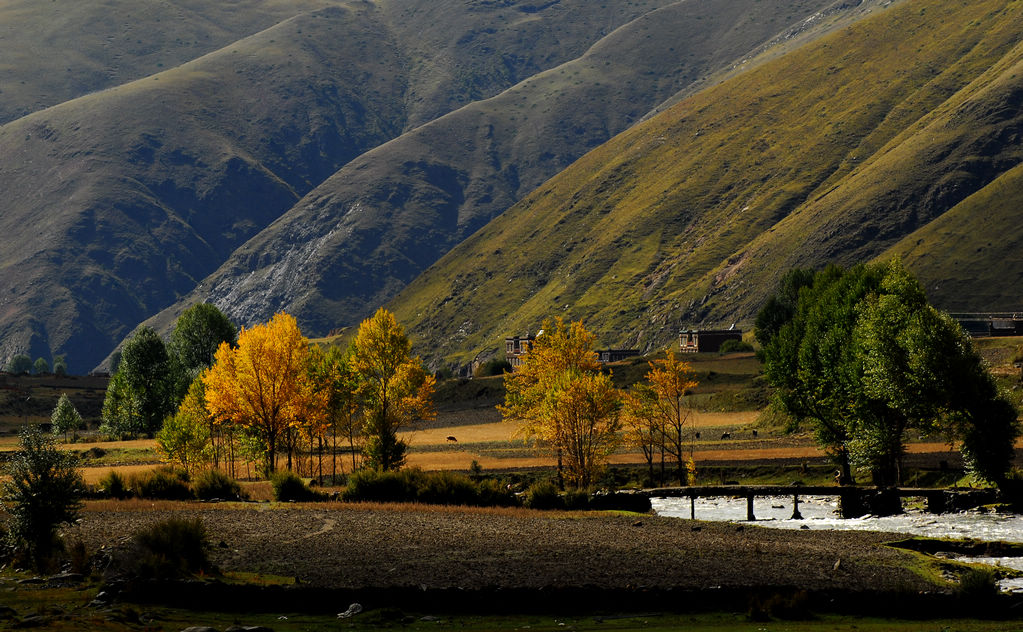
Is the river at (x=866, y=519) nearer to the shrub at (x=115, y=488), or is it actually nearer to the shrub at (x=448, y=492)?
the shrub at (x=448, y=492)

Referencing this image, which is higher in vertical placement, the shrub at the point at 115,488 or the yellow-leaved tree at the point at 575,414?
the yellow-leaved tree at the point at 575,414

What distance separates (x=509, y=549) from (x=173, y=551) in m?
15.0

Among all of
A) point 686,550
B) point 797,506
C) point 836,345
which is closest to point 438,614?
point 686,550

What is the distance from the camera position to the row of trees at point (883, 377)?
240 feet

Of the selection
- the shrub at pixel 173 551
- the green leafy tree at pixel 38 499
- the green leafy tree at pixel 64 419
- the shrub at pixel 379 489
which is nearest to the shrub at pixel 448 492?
the shrub at pixel 379 489

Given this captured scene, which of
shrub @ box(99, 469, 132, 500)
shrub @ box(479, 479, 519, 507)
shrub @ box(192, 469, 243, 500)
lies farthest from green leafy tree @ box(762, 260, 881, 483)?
shrub @ box(99, 469, 132, 500)

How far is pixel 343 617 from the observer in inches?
1501

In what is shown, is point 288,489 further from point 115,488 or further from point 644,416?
point 644,416

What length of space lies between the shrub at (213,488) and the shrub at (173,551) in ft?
92.3

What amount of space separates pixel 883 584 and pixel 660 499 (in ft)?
130

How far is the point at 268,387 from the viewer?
3698 inches

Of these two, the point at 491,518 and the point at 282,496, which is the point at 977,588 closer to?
the point at 491,518

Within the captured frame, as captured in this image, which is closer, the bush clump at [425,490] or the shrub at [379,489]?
the bush clump at [425,490]

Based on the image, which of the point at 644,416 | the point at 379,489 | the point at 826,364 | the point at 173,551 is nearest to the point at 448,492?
the point at 379,489
